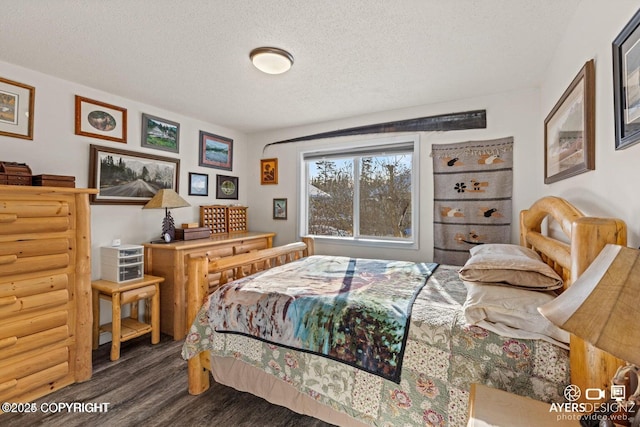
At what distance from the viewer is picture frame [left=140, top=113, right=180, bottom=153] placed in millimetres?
3148

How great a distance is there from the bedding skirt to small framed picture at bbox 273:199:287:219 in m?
2.42

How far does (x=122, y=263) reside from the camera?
2.64 m

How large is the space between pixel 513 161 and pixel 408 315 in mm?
2190

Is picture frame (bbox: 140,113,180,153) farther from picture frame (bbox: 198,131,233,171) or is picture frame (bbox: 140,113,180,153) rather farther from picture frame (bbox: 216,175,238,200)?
picture frame (bbox: 216,175,238,200)

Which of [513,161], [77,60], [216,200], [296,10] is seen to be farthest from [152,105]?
[513,161]

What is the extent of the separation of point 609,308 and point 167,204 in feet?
10.7

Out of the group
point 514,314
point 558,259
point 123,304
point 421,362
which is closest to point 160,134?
point 123,304

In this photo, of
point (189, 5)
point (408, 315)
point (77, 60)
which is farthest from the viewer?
point (77, 60)

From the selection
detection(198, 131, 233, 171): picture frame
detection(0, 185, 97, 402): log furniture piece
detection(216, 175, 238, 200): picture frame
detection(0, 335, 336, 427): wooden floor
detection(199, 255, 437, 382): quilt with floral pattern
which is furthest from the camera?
detection(216, 175, 238, 200): picture frame

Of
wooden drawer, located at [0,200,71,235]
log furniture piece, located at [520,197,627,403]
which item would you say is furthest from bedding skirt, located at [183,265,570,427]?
wooden drawer, located at [0,200,71,235]

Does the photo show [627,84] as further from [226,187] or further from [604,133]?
[226,187]

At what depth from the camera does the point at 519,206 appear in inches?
110

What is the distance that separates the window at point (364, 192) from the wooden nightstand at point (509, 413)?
2268 millimetres

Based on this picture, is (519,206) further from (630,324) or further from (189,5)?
(189,5)
